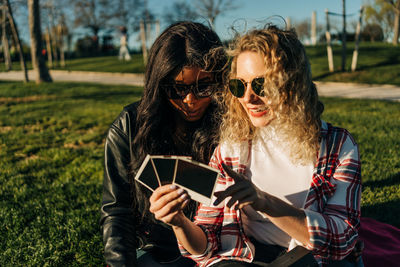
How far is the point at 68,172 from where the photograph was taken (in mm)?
A: 5277

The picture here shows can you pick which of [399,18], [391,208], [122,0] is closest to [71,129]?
[391,208]

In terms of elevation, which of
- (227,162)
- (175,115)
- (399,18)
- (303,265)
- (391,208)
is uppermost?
(399,18)

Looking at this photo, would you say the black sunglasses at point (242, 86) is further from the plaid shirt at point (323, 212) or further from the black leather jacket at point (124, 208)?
the black leather jacket at point (124, 208)

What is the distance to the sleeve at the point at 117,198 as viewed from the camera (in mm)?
2143

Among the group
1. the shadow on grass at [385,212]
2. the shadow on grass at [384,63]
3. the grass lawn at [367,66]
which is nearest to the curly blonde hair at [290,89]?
the shadow on grass at [385,212]

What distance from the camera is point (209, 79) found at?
88.2 inches

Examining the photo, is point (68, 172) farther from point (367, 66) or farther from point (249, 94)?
point (367, 66)

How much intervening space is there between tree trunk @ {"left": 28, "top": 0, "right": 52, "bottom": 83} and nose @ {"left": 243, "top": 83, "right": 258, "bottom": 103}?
1490 centimetres

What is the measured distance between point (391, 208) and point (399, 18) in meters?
30.6

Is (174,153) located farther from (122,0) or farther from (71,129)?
(122,0)

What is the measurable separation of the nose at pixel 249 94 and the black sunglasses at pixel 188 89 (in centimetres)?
46

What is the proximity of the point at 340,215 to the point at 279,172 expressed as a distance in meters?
0.36

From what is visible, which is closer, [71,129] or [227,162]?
[227,162]

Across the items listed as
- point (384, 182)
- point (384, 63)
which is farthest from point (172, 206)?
point (384, 63)
